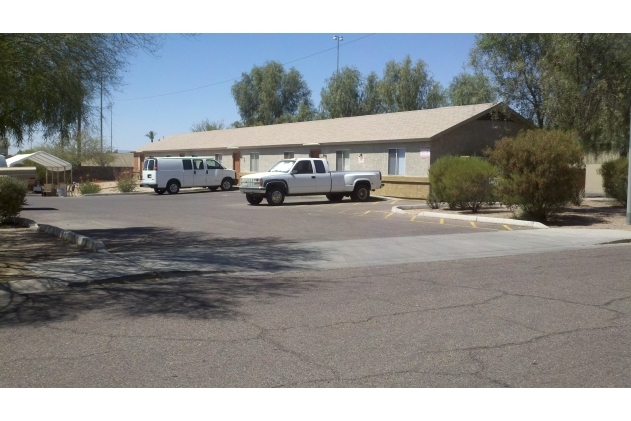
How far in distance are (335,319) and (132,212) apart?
18.3m

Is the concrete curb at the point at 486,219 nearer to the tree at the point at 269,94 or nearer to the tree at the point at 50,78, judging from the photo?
the tree at the point at 50,78

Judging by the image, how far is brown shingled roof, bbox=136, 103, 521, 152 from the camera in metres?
33.8

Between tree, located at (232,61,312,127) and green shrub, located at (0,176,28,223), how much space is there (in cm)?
5608

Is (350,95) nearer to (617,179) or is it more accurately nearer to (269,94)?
(269,94)

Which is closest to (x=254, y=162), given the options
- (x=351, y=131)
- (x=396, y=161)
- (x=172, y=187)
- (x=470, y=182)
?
(x=172, y=187)

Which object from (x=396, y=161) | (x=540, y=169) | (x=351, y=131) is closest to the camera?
(x=540, y=169)

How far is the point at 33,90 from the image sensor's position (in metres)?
12.4

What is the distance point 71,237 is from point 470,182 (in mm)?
12711

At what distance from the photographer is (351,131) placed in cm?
3956

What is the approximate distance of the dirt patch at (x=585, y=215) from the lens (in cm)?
1998

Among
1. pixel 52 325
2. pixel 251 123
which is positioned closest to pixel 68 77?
pixel 52 325

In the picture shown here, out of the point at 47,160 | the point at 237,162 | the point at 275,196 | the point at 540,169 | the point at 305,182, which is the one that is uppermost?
the point at 237,162

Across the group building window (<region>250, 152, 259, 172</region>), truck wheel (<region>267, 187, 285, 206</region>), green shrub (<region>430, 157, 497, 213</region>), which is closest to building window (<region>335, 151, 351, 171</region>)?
building window (<region>250, 152, 259, 172</region>)

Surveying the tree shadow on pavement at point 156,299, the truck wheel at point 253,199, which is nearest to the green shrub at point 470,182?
the truck wheel at point 253,199
